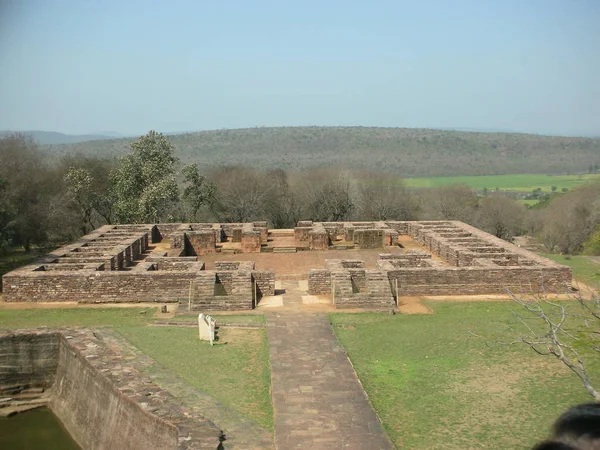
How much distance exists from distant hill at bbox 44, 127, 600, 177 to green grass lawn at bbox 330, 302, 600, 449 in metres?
59.1

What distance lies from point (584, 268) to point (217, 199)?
65.4 feet

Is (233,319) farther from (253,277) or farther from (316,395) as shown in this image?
(316,395)

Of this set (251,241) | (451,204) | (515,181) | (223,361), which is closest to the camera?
(223,361)

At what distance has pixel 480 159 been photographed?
8356 cm

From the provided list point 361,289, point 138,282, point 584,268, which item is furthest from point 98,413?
point 584,268

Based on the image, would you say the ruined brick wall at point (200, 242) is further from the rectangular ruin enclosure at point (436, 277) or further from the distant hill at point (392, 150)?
the distant hill at point (392, 150)

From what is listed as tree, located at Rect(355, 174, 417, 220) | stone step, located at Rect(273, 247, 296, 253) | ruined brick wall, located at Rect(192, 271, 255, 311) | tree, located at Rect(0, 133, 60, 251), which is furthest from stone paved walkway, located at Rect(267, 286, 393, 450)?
tree, located at Rect(355, 174, 417, 220)

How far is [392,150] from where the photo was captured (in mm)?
84875

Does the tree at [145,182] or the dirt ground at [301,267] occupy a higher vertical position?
the tree at [145,182]

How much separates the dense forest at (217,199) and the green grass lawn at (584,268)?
496 centimetres

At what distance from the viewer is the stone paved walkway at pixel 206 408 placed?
28.1ft

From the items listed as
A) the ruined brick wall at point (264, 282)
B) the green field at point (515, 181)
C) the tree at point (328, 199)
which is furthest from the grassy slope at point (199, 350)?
Answer: the green field at point (515, 181)

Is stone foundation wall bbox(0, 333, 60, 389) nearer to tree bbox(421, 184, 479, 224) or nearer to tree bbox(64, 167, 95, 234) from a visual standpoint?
tree bbox(64, 167, 95, 234)

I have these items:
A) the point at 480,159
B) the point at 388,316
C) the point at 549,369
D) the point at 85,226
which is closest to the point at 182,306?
A: the point at 388,316
